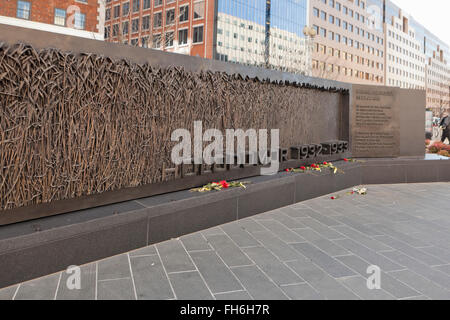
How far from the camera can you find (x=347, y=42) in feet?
241

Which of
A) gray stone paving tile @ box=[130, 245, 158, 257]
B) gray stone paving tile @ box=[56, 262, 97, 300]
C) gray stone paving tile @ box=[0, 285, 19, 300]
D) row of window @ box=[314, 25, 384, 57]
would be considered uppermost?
row of window @ box=[314, 25, 384, 57]

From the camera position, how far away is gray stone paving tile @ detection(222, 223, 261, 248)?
4.98 meters

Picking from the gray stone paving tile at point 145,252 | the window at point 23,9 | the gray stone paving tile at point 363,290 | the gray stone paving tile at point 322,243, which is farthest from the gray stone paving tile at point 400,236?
the window at point 23,9

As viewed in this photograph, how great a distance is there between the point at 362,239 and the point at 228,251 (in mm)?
2211

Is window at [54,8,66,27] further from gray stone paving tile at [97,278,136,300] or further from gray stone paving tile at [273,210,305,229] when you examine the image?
gray stone paving tile at [97,278,136,300]

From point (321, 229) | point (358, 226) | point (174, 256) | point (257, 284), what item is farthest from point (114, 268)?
point (358, 226)

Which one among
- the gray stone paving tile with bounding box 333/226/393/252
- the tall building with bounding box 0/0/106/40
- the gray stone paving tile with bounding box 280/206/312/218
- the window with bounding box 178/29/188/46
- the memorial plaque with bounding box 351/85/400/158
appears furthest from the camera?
the window with bounding box 178/29/188/46

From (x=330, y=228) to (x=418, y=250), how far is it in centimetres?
138

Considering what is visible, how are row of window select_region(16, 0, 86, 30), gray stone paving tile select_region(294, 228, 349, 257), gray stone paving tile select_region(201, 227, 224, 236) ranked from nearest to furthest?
gray stone paving tile select_region(294, 228, 349, 257) → gray stone paving tile select_region(201, 227, 224, 236) → row of window select_region(16, 0, 86, 30)

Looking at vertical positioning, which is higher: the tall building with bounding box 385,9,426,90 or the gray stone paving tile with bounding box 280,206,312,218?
the tall building with bounding box 385,9,426,90

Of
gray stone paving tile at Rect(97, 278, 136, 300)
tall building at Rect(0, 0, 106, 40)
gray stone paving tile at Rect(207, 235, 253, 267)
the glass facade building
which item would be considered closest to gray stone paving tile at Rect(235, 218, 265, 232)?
gray stone paving tile at Rect(207, 235, 253, 267)

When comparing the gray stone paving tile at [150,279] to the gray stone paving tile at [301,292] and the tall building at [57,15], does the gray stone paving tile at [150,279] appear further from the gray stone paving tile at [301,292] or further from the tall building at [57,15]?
Answer: the tall building at [57,15]

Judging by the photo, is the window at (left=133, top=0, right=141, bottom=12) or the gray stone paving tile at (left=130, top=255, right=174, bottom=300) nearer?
the gray stone paving tile at (left=130, top=255, right=174, bottom=300)

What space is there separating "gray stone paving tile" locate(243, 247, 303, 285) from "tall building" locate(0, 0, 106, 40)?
24.6m
